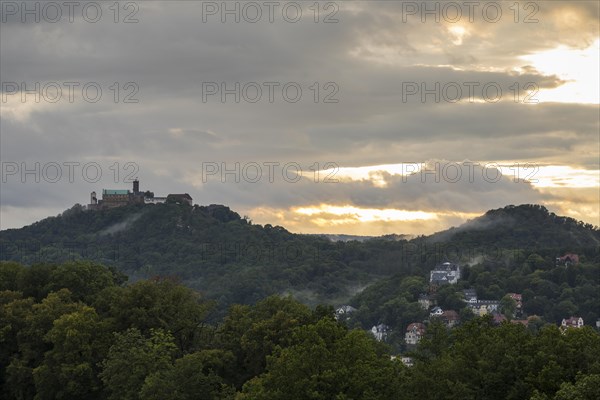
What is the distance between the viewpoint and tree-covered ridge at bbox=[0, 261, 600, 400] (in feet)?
212

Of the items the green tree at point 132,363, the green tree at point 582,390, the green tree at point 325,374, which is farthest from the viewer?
the green tree at point 132,363

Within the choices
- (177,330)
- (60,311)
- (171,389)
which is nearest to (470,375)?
(171,389)

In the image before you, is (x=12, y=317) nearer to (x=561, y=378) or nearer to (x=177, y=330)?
(x=177, y=330)

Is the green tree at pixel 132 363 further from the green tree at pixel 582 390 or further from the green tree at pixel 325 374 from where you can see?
the green tree at pixel 582 390

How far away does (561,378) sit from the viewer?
205 ft

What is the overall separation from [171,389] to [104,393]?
14453mm

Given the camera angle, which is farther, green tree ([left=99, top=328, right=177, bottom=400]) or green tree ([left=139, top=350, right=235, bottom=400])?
green tree ([left=99, top=328, right=177, bottom=400])

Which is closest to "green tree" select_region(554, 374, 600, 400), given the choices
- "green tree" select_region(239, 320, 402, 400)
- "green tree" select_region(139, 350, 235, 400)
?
"green tree" select_region(239, 320, 402, 400)

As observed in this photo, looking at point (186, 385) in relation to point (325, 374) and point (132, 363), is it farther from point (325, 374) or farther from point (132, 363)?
point (325, 374)

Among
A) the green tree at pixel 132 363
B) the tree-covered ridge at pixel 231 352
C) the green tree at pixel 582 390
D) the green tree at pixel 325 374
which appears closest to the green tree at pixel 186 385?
the tree-covered ridge at pixel 231 352

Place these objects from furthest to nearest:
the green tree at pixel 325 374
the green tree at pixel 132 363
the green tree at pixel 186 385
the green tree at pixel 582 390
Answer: the green tree at pixel 132 363 → the green tree at pixel 186 385 → the green tree at pixel 325 374 → the green tree at pixel 582 390

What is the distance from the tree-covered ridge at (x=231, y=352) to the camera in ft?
212

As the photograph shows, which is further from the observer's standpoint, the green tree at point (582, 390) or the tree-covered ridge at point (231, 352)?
the tree-covered ridge at point (231, 352)

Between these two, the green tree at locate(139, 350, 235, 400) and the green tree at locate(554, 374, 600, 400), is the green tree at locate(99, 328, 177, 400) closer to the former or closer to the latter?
the green tree at locate(139, 350, 235, 400)
